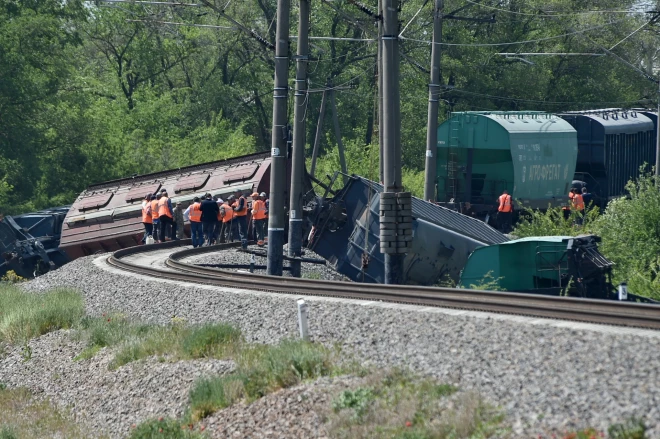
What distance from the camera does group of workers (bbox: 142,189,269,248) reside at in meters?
27.5

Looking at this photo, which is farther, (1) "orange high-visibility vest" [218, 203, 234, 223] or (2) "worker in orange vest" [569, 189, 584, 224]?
(1) "orange high-visibility vest" [218, 203, 234, 223]

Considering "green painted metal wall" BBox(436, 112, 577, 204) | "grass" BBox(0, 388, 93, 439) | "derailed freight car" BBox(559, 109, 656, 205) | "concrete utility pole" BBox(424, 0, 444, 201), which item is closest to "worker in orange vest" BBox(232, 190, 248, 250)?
"concrete utility pole" BBox(424, 0, 444, 201)

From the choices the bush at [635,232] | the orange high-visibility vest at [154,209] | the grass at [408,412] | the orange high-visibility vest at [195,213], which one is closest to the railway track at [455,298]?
the grass at [408,412]

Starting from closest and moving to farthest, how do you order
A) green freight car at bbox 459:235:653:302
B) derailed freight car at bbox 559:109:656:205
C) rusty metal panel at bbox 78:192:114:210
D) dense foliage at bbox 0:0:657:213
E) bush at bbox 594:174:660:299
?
green freight car at bbox 459:235:653:302 < bush at bbox 594:174:660:299 < rusty metal panel at bbox 78:192:114:210 < derailed freight car at bbox 559:109:656:205 < dense foliage at bbox 0:0:657:213

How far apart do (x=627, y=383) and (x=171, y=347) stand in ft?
22.8

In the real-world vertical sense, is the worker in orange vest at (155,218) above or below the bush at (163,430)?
above

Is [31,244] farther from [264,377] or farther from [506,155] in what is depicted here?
[264,377]

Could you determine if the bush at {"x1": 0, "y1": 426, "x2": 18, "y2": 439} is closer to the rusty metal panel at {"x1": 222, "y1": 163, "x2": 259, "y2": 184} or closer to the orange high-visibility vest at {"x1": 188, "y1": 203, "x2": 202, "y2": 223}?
the orange high-visibility vest at {"x1": 188, "y1": 203, "x2": 202, "y2": 223}

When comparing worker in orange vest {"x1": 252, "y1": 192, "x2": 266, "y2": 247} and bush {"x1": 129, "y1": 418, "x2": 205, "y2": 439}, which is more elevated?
worker in orange vest {"x1": 252, "y1": 192, "x2": 266, "y2": 247}

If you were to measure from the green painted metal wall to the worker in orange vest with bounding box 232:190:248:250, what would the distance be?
8756 millimetres

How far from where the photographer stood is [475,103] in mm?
55531

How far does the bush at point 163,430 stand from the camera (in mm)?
10336

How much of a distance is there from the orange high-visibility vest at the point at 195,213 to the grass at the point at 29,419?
12.6m

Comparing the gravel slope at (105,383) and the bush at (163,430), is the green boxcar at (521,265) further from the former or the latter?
the bush at (163,430)
